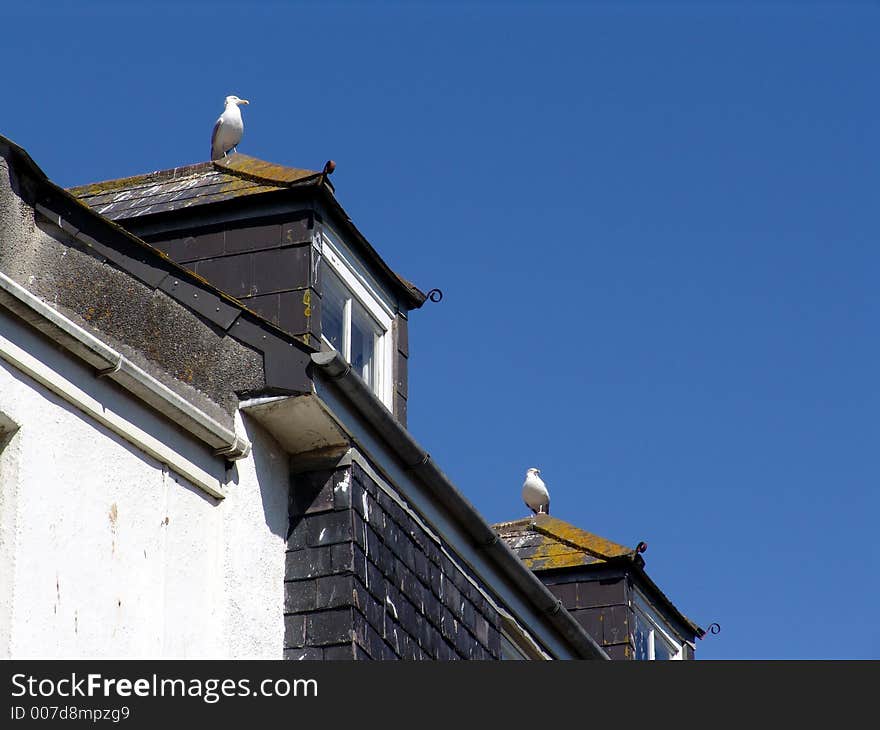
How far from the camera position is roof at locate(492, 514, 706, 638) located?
15.5 m

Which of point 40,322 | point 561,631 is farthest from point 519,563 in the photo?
point 40,322

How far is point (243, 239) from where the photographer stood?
437 inches

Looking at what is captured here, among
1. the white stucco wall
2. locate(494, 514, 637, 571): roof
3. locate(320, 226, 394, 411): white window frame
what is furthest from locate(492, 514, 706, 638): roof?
the white stucco wall

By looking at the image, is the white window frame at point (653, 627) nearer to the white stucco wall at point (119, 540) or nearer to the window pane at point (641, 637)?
the window pane at point (641, 637)

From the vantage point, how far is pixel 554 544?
16.0m

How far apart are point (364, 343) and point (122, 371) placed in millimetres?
2973

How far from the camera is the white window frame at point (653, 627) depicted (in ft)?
51.6

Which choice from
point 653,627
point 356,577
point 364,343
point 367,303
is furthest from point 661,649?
point 356,577

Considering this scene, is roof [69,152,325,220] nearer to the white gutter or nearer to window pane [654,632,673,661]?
the white gutter

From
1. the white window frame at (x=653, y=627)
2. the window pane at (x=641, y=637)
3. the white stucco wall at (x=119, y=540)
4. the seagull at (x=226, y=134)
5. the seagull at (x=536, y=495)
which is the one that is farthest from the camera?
the seagull at (x=536, y=495)

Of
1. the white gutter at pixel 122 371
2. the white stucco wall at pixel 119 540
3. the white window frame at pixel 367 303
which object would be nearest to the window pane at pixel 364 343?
the white window frame at pixel 367 303

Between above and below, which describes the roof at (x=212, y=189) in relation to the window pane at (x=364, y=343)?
above

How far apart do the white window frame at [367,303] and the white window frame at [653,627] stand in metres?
4.76

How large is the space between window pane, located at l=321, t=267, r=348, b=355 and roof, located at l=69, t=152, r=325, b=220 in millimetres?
606
